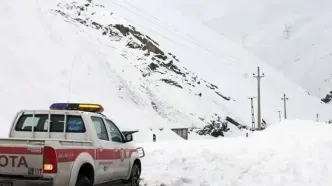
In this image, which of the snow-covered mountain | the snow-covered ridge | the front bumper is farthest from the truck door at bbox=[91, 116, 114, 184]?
the snow-covered ridge

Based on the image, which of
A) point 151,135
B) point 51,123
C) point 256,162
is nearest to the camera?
point 51,123

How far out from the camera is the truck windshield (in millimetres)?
9227

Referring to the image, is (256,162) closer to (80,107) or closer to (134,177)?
(134,177)

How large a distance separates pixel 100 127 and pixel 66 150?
6.65 feet

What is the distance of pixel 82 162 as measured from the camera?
319 inches

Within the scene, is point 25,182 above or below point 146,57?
below

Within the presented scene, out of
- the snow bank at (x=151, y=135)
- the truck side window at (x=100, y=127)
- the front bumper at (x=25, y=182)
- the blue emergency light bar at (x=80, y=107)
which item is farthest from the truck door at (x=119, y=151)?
the snow bank at (x=151, y=135)

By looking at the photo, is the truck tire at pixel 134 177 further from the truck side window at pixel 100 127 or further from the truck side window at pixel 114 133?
the truck side window at pixel 100 127

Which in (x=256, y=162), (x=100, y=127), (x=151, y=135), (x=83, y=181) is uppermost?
(x=151, y=135)

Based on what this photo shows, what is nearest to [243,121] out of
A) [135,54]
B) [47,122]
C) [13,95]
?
[135,54]

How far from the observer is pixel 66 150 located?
7.64m

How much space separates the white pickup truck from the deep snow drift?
2340 millimetres

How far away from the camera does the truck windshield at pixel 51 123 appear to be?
9.23 metres

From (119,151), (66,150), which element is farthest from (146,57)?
(66,150)
